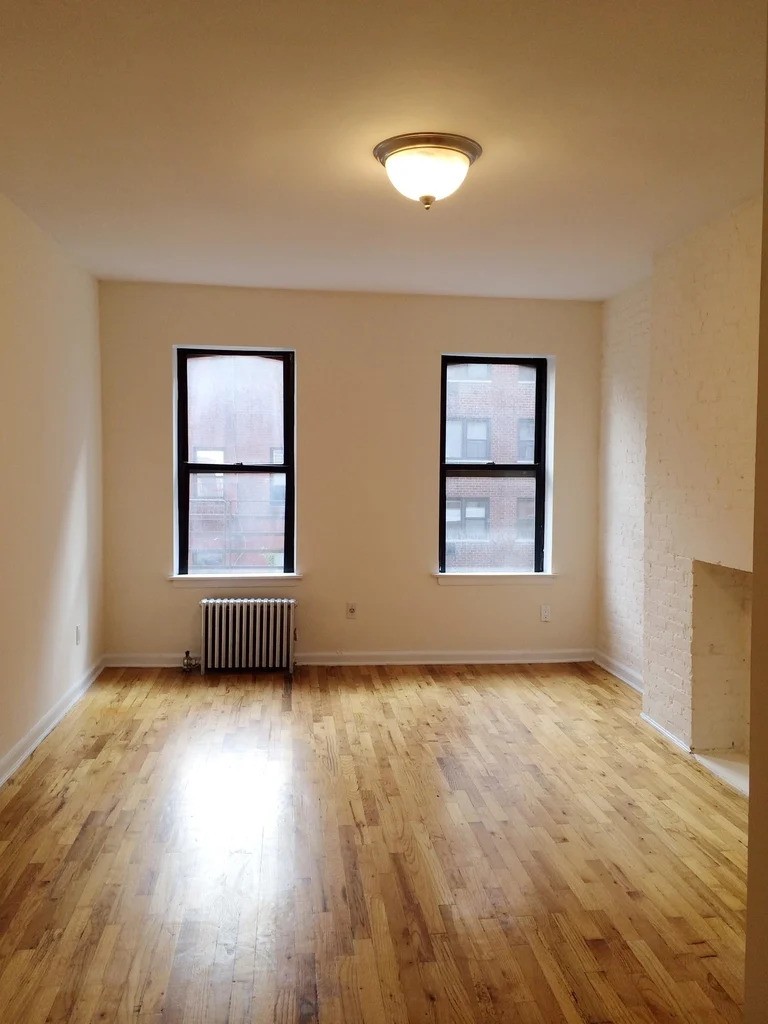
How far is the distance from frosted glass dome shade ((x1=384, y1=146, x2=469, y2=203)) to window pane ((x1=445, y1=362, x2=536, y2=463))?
3081 millimetres

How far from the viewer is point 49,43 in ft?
7.96

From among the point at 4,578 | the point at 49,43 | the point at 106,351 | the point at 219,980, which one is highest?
the point at 49,43

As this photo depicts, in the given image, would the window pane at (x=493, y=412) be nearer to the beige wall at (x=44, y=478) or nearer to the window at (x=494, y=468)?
the window at (x=494, y=468)

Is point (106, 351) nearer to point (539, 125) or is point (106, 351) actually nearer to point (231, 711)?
point (231, 711)

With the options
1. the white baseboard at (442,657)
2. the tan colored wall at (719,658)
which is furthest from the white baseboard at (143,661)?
the tan colored wall at (719,658)

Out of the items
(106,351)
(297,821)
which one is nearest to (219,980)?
(297,821)

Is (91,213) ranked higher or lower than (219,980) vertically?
higher

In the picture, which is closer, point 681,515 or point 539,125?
point 539,125

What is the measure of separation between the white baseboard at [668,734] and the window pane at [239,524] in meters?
2.82

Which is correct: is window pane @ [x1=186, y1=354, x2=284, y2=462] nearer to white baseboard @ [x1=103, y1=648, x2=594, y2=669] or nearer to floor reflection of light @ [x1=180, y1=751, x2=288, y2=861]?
white baseboard @ [x1=103, y1=648, x2=594, y2=669]

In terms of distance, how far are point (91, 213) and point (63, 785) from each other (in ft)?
9.16

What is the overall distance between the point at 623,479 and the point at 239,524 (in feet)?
9.35

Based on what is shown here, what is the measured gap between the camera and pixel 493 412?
6.32 meters

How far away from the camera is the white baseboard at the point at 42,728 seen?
391 cm
